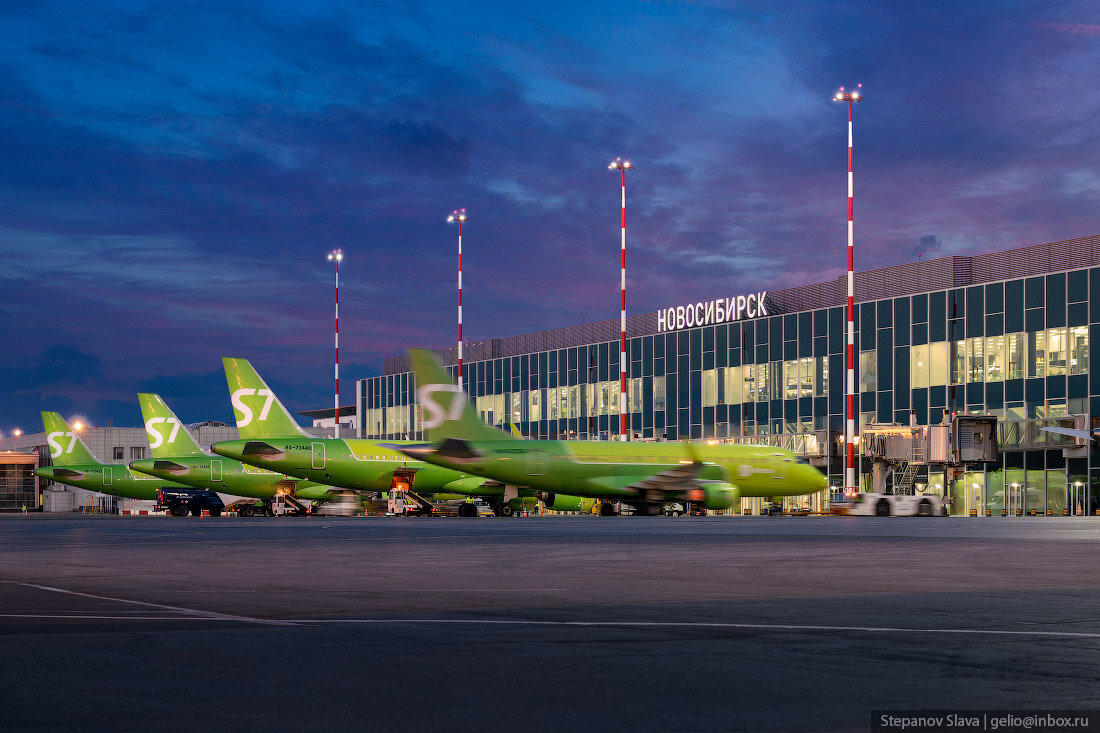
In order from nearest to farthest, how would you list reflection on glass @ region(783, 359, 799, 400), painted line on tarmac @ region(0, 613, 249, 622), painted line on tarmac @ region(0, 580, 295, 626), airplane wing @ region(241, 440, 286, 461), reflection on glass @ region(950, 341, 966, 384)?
painted line on tarmac @ region(0, 580, 295, 626) → painted line on tarmac @ region(0, 613, 249, 622) → airplane wing @ region(241, 440, 286, 461) → reflection on glass @ region(950, 341, 966, 384) → reflection on glass @ region(783, 359, 799, 400)

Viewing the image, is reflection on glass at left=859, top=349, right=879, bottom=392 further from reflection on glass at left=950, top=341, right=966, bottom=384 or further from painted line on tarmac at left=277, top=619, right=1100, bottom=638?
painted line on tarmac at left=277, top=619, right=1100, bottom=638

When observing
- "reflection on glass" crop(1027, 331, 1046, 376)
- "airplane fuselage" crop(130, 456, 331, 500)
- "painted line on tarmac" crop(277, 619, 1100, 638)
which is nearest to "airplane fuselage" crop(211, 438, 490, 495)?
"airplane fuselage" crop(130, 456, 331, 500)

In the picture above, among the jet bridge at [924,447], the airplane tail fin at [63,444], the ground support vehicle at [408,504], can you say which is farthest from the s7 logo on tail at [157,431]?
the jet bridge at [924,447]

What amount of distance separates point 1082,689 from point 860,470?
79.8 m

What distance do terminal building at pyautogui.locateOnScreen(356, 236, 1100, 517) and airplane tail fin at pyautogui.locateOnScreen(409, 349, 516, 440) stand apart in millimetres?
40681

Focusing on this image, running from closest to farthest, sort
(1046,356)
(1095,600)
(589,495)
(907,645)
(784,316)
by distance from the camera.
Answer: (907,645), (1095,600), (589,495), (1046,356), (784,316)

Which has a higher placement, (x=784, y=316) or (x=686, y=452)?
(x=784, y=316)

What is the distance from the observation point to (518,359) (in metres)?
122

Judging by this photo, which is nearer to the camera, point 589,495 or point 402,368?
point 589,495

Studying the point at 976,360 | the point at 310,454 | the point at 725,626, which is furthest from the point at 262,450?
the point at 725,626

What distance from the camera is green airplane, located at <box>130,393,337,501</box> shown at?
8094 centimetres

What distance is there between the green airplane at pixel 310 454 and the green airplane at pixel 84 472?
23.9 meters

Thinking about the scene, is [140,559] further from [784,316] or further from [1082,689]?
[784,316]

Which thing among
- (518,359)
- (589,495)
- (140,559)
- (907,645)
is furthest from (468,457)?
(518,359)
